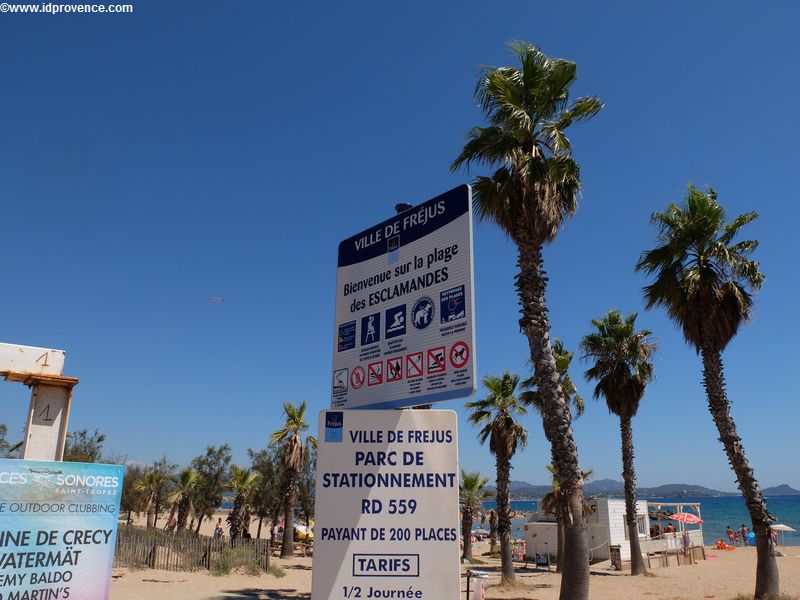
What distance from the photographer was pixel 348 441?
5.13 meters

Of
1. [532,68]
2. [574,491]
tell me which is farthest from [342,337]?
[532,68]

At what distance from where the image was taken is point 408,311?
5.84 meters

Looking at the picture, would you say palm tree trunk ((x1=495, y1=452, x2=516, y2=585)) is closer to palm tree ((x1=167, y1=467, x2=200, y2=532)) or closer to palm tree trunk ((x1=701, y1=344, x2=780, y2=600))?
palm tree trunk ((x1=701, y1=344, x2=780, y2=600))

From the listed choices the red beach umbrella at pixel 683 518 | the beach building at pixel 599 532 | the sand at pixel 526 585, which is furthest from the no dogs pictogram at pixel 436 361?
the red beach umbrella at pixel 683 518

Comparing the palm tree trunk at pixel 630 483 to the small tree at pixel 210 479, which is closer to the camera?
the palm tree trunk at pixel 630 483

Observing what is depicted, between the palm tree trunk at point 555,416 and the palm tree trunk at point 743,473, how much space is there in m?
6.59

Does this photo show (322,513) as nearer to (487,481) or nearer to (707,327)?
(707,327)

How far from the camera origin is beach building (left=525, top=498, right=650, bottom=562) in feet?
112

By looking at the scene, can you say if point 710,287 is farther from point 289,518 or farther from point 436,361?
point 289,518

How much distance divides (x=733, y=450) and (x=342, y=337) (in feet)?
50.2

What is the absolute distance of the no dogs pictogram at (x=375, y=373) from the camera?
18.9 feet

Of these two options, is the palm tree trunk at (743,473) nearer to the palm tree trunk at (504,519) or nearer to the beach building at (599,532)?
the palm tree trunk at (504,519)

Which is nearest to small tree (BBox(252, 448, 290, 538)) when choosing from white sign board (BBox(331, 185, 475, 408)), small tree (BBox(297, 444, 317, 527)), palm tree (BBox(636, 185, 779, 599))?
small tree (BBox(297, 444, 317, 527))

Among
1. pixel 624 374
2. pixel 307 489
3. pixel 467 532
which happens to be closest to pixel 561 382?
pixel 624 374
